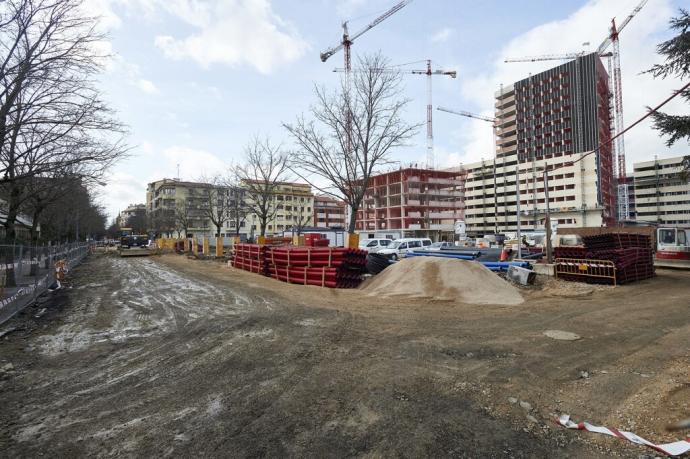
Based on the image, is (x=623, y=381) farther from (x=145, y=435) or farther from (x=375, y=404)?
(x=145, y=435)

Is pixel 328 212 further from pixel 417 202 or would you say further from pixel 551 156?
pixel 551 156

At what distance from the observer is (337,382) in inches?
195

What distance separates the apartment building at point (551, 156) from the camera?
8862 centimetres

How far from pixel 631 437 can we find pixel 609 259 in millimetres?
14374

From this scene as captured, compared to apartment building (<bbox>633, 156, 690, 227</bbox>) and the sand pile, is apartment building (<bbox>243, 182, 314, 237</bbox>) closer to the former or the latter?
the sand pile

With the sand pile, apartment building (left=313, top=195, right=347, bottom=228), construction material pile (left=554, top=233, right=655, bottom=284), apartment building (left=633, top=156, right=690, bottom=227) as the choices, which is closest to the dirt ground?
the sand pile

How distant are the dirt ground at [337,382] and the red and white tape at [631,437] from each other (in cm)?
10

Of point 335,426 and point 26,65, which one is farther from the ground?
point 26,65

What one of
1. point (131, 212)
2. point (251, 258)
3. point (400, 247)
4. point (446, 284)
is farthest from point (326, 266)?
point (131, 212)

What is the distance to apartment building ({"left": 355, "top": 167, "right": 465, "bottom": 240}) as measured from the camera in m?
89.5

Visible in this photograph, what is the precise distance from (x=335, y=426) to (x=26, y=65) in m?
10.8

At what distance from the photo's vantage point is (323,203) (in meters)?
120

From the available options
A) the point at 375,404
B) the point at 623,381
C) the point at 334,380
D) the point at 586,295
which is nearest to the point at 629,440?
the point at 623,381

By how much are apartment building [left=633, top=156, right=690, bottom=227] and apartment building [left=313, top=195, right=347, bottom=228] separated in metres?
86.5
